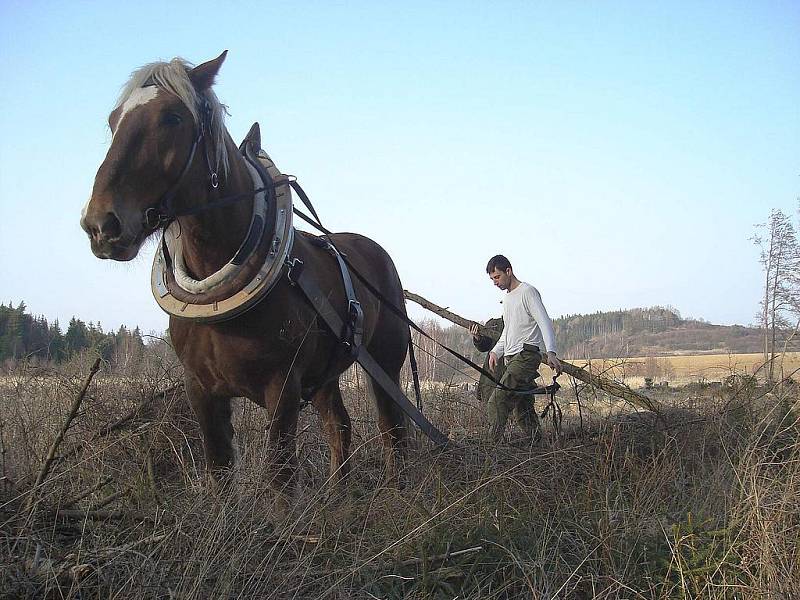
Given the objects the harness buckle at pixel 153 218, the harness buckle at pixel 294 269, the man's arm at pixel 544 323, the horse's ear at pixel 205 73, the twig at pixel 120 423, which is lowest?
the twig at pixel 120 423

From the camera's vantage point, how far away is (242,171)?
12.6 ft

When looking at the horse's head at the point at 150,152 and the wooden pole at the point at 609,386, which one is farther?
the wooden pole at the point at 609,386

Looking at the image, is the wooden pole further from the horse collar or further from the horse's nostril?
the horse's nostril

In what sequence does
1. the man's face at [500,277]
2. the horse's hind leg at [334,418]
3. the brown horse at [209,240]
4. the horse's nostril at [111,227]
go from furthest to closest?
the man's face at [500,277] → the horse's hind leg at [334,418] → the brown horse at [209,240] → the horse's nostril at [111,227]

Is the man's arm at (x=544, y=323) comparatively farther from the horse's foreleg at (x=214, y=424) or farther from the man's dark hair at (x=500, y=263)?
the horse's foreleg at (x=214, y=424)

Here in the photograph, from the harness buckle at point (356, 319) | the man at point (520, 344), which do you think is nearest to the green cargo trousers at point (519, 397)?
the man at point (520, 344)

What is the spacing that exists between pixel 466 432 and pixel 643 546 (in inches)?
131

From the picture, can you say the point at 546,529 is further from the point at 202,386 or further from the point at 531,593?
the point at 202,386

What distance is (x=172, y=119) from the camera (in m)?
3.24

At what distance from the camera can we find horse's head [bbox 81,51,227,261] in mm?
2941

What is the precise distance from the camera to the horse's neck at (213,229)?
351 centimetres

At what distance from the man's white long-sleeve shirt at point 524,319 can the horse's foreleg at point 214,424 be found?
315cm

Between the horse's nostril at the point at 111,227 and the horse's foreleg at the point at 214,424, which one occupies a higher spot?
the horse's nostril at the point at 111,227

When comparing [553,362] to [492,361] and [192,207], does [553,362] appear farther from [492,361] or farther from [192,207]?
[192,207]
